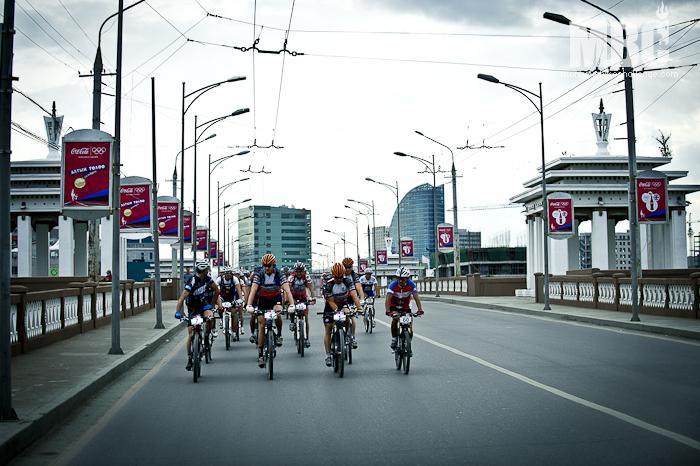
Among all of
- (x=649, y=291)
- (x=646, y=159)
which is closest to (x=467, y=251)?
(x=646, y=159)

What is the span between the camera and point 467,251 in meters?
122

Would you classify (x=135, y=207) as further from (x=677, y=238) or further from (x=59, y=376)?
(x=677, y=238)

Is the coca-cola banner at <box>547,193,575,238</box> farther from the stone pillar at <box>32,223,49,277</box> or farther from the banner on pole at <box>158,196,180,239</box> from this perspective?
the stone pillar at <box>32,223,49,277</box>

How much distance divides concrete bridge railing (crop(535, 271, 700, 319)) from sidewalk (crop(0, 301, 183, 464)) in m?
14.0

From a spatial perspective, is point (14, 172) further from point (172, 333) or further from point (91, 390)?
point (91, 390)

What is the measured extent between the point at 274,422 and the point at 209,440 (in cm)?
112

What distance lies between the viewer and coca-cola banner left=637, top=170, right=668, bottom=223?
2678cm

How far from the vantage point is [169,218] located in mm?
34531

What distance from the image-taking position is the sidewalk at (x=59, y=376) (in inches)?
337

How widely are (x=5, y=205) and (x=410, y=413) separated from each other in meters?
4.73

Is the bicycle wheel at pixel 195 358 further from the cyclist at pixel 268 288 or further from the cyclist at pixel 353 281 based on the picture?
the cyclist at pixel 353 281

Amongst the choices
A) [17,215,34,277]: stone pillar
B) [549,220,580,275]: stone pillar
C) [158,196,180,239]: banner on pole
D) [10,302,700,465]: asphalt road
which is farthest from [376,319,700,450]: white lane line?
[17,215,34,277]: stone pillar

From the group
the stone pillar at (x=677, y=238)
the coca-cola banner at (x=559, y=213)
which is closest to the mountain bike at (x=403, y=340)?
the coca-cola banner at (x=559, y=213)

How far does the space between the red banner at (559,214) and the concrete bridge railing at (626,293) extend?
2.07m
